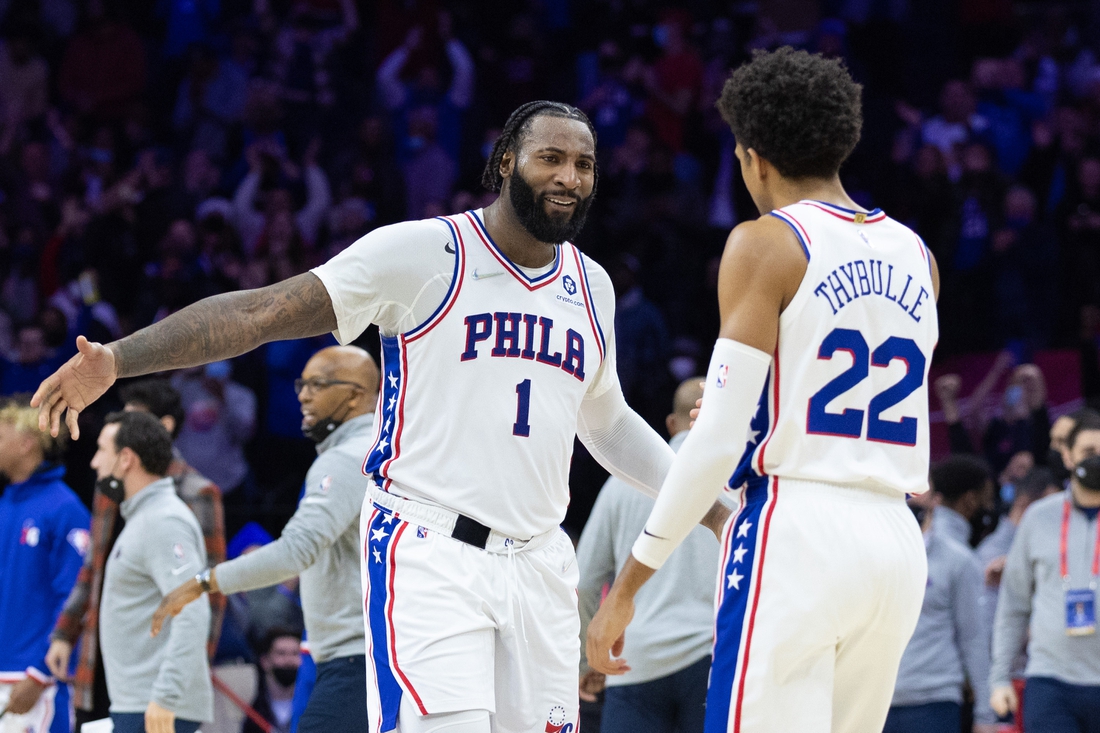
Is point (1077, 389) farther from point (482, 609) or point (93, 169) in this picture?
point (93, 169)

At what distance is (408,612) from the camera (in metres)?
3.67

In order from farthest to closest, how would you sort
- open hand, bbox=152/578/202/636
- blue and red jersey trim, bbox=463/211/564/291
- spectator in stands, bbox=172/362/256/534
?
spectator in stands, bbox=172/362/256/534, open hand, bbox=152/578/202/636, blue and red jersey trim, bbox=463/211/564/291

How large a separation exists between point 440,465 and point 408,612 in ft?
1.37

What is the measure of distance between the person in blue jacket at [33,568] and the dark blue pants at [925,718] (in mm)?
4447

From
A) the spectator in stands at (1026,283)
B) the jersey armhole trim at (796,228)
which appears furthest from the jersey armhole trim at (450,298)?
the spectator in stands at (1026,283)

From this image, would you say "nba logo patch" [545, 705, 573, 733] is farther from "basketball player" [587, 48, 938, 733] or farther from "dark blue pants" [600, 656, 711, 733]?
"dark blue pants" [600, 656, 711, 733]

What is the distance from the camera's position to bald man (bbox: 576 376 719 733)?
6.12 m

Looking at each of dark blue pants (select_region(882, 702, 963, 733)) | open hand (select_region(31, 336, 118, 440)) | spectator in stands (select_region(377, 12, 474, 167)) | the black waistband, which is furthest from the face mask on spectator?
spectator in stands (select_region(377, 12, 474, 167))

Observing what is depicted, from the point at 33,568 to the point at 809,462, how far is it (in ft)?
17.9

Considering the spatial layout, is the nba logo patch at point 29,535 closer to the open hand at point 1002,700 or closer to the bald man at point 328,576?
the bald man at point 328,576

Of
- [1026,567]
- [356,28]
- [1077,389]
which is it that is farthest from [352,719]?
[356,28]

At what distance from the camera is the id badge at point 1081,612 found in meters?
6.99

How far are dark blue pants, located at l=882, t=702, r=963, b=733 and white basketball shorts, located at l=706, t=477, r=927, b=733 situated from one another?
3930mm

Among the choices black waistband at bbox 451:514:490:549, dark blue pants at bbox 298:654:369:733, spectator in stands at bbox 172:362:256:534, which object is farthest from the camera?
spectator in stands at bbox 172:362:256:534
